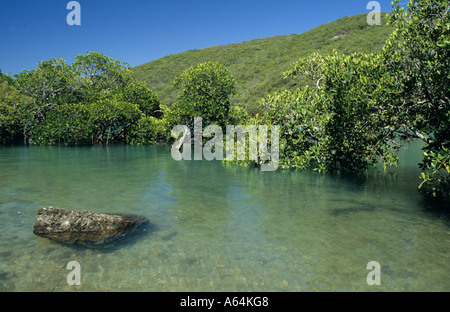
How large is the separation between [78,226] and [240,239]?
4.97 m

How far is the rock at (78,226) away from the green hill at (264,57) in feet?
205

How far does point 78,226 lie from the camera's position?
9.87m

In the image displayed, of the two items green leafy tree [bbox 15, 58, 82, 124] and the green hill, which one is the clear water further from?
the green hill

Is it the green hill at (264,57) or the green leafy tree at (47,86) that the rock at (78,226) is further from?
the green hill at (264,57)

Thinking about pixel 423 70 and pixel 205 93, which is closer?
pixel 423 70

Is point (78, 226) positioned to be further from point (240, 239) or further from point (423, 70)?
point (423, 70)

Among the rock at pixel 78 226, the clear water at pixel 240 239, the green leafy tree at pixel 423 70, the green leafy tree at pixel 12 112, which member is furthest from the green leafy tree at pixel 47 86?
the green leafy tree at pixel 423 70

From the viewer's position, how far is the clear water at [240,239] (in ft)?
23.4

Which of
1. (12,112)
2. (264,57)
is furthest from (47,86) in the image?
(264,57)

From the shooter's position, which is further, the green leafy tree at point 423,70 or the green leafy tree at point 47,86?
the green leafy tree at point 47,86

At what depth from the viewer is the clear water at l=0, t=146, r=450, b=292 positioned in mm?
7137

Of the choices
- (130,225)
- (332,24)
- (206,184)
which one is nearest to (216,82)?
(206,184)

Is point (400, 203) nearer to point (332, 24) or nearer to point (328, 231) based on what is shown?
point (328, 231)
